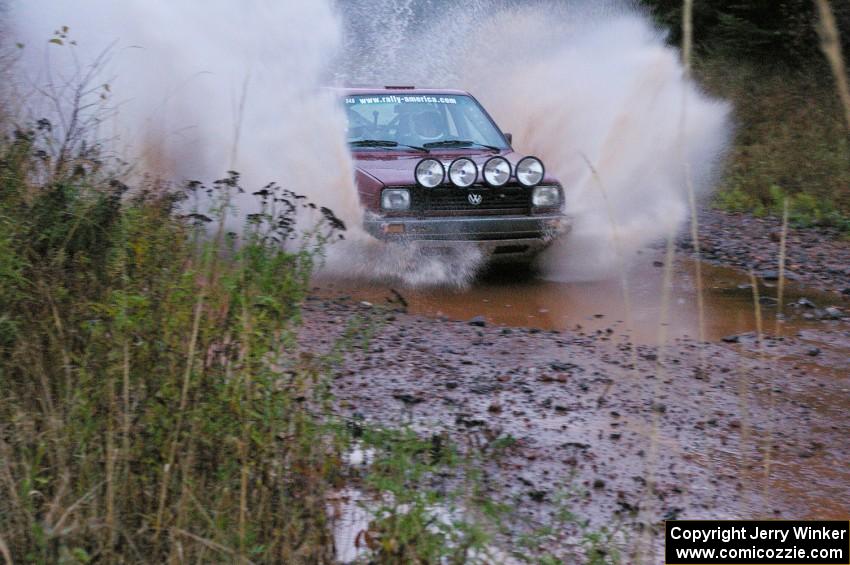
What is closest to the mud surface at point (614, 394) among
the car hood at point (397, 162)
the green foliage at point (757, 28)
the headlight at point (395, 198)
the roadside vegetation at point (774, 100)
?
the headlight at point (395, 198)

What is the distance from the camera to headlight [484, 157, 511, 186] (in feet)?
24.9

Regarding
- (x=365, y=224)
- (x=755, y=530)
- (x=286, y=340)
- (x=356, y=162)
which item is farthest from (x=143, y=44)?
(x=755, y=530)

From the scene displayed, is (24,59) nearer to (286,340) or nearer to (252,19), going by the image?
(252,19)

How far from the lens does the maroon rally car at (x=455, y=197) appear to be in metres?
7.43

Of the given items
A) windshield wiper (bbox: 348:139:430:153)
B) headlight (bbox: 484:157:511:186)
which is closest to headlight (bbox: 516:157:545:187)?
headlight (bbox: 484:157:511:186)

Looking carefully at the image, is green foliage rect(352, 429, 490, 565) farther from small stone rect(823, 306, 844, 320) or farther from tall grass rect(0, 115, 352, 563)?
small stone rect(823, 306, 844, 320)

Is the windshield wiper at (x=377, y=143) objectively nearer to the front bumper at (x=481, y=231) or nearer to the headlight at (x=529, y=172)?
the headlight at (x=529, y=172)

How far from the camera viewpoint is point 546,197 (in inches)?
308

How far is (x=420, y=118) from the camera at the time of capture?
29.3ft

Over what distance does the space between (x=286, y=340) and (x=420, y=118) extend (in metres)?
5.75

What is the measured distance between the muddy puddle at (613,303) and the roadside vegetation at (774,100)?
357 cm

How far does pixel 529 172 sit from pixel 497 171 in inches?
11.0

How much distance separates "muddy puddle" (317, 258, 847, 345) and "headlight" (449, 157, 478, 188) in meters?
0.85

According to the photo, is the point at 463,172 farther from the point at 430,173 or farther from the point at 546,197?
the point at 546,197
